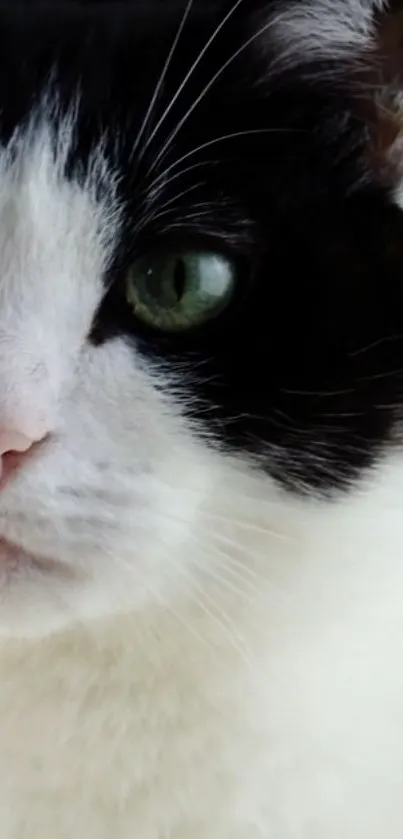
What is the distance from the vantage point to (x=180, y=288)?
635 mm

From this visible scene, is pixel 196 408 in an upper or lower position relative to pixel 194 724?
upper

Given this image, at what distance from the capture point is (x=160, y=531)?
2.07 ft

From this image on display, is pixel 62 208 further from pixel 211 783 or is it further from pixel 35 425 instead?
pixel 211 783

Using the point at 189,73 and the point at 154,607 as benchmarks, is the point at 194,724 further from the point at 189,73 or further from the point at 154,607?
the point at 189,73

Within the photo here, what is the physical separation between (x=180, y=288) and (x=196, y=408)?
0.26 ft

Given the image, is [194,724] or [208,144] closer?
[208,144]

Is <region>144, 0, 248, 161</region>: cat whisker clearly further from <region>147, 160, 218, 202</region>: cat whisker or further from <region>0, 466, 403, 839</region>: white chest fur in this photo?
<region>0, 466, 403, 839</region>: white chest fur

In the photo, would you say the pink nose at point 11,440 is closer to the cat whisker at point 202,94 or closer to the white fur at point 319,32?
the cat whisker at point 202,94

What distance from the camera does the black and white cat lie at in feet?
2.04

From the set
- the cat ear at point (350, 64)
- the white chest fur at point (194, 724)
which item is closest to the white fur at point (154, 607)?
the white chest fur at point (194, 724)

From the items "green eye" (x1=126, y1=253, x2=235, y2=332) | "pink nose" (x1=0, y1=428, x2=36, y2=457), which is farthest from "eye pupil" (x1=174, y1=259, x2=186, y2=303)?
"pink nose" (x1=0, y1=428, x2=36, y2=457)

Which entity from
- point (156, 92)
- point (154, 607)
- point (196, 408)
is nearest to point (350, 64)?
point (156, 92)

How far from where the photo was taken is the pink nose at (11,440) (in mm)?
583

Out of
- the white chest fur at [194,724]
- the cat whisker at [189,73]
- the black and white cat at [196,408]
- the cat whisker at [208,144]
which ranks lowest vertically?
the white chest fur at [194,724]
